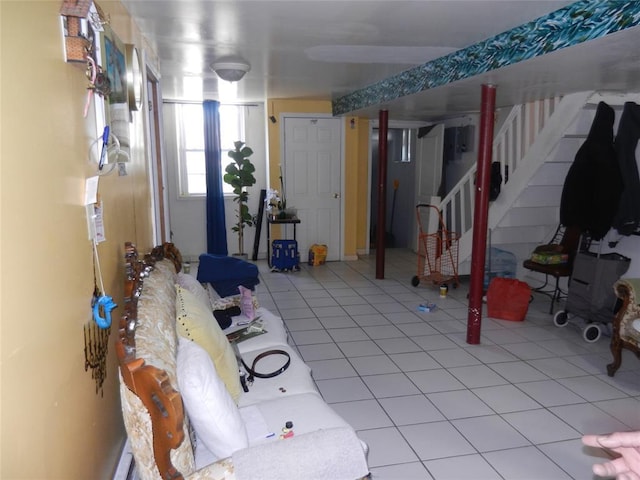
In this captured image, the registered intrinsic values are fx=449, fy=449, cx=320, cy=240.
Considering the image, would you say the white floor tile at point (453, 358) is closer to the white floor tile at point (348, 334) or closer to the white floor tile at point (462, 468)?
the white floor tile at point (348, 334)

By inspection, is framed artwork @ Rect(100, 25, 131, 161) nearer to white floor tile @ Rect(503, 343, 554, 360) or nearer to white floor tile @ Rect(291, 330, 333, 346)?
white floor tile @ Rect(291, 330, 333, 346)

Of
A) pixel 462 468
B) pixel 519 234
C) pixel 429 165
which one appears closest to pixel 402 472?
pixel 462 468

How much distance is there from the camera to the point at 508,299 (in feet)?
14.5

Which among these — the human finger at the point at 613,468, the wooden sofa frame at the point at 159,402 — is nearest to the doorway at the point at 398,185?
the wooden sofa frame at the point at 159,402

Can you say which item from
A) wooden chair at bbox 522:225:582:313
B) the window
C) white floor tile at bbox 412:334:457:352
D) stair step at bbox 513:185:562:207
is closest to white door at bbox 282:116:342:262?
the window

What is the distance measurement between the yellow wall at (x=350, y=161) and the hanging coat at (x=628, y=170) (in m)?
3.59

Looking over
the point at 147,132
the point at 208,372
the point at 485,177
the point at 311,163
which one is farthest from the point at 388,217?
the point at 208,372

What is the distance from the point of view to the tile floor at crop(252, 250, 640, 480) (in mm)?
2379

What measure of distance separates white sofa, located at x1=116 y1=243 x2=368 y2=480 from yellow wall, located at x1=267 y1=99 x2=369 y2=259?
15.0ft

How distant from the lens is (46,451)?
1178 mm

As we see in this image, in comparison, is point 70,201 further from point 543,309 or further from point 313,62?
point 543,309

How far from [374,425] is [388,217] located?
598cm

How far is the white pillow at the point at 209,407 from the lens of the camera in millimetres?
1468

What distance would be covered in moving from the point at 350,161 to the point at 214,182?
2.05m
